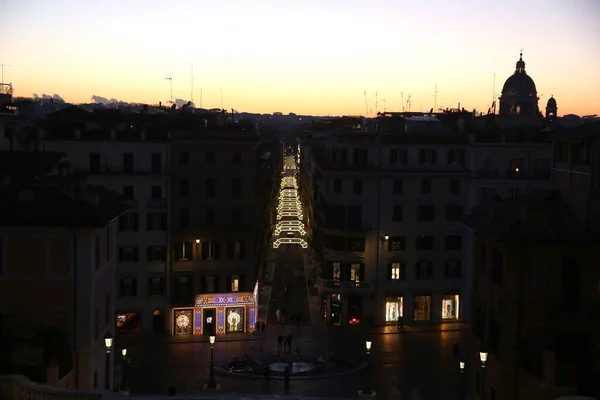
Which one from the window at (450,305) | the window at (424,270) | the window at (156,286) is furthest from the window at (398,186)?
the window at (156,286)

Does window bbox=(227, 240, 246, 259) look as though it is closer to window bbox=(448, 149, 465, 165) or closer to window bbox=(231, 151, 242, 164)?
window bbox=(231, 151, 242, 164)

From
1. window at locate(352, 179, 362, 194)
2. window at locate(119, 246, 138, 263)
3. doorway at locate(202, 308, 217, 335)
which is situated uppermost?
window at locate(352, 179, 362, 194)

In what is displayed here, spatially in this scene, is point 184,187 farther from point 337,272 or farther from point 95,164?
point 337,272

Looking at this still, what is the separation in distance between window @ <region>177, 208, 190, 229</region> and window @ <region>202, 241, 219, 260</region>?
1.57m

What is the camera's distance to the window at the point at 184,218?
56.6m

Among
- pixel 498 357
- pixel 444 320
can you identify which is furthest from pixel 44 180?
pixel 444 320

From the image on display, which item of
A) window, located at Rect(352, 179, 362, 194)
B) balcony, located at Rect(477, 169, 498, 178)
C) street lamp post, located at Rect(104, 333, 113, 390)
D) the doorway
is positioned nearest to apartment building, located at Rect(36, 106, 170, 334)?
the doorway

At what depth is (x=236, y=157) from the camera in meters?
57.7

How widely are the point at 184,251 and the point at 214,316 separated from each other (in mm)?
4378

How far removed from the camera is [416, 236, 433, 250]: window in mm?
59812

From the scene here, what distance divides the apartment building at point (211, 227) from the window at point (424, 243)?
10.8 m

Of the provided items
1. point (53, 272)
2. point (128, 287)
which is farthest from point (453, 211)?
point (53, 272)

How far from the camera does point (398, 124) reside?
2972 inches

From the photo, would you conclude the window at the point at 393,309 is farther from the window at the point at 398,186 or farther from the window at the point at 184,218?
the window at the point at 184,218
